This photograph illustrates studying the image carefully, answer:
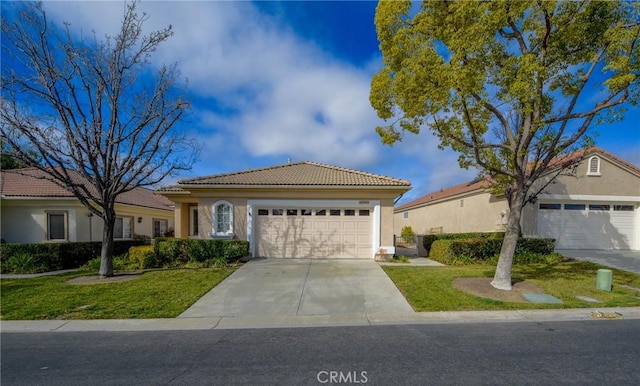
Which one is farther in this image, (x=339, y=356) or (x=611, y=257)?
(x=611, y=257)

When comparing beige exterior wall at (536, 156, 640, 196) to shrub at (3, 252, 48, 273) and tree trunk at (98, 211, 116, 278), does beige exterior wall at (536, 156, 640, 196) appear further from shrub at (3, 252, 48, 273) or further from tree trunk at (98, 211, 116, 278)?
shrub at (3, 252, 48, 273)

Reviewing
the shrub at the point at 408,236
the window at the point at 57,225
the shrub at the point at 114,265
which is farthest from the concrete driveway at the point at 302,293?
the shrub at the point at 408,236

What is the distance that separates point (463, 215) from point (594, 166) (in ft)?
23.4

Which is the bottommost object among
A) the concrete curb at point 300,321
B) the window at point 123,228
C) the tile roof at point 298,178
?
the concrete curb at point 300,321

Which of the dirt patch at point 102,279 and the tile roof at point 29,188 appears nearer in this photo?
the dirt patch at point 102,279

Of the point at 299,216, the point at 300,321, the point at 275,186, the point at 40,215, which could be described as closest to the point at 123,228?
the point at 40,215

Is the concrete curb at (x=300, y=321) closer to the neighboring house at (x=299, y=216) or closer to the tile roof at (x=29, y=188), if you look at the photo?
the neighboring house at (x=299, y=216)

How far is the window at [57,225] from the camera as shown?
14930 millimetres

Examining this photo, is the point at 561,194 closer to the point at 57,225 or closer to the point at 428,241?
the point at 428,241

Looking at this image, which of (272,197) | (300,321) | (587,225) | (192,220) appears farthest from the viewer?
(192,220)

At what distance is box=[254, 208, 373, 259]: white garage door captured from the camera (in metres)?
13.5

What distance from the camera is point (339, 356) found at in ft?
15.0

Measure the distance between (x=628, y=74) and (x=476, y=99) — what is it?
3.08 metres

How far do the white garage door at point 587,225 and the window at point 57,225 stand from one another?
23279 millimetres
